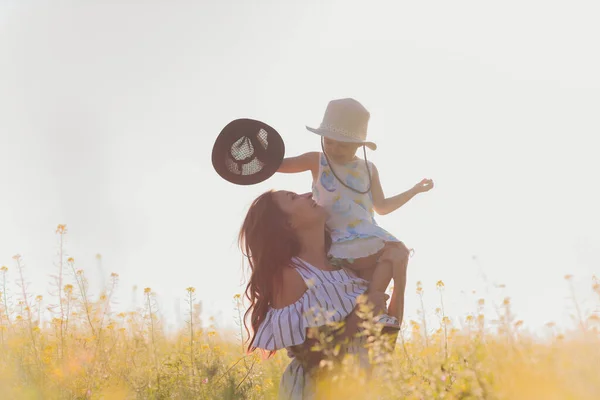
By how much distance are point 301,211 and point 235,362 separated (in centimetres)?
179

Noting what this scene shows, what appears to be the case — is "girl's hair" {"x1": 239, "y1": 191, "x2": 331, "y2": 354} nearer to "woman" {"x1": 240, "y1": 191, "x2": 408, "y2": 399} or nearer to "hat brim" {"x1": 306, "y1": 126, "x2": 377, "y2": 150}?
"woman" {"x1": 240, "y1": 191, "x2": 408, "y2": 399}

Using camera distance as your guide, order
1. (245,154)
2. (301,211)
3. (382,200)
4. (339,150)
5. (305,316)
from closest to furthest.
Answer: (305,316) → (301,211) → (245,154) → (339,150) → (382,200)

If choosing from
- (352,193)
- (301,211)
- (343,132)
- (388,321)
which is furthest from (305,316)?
(343,132)

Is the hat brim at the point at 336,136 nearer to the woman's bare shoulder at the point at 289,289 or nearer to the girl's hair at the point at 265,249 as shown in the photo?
the girl's hair at the point at 265,249

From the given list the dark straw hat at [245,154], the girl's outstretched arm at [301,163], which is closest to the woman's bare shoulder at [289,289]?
the dark straw hat at [245,154]

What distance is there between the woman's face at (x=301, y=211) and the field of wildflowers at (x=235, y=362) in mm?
905

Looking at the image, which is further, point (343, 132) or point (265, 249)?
point (343, 132)

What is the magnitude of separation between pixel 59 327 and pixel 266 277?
9.08ft

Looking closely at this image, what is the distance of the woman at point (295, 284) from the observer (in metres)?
3.93

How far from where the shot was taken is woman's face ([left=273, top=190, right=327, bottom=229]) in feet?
14.0

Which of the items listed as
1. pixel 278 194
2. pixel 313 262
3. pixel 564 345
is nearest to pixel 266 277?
pixel 313 262

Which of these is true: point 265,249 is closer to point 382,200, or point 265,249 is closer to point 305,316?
point 305,316

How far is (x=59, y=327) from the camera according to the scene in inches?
230

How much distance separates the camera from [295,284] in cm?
408
